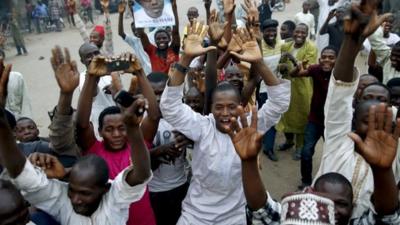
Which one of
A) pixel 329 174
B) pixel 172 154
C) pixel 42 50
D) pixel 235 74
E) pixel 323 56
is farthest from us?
pixel 42 50

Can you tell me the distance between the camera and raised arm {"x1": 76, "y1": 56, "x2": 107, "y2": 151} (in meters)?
2.74

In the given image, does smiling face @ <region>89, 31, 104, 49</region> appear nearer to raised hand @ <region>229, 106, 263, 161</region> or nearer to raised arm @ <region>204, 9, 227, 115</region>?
raised arm @ <region>204, 9, 227, 115</region>

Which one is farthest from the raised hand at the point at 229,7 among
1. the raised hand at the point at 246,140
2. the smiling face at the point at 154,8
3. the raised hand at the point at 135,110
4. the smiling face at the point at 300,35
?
the smiling face at the point at 300,35

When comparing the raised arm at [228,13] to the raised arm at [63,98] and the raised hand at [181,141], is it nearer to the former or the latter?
the raised hand at [181,141]

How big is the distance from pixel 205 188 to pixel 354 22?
1.37m

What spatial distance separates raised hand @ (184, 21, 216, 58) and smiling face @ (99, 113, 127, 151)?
2.13 feet

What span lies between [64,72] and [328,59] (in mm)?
3144

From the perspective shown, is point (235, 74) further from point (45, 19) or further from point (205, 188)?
point (45, 19)

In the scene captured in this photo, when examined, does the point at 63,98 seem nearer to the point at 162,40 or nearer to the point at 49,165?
the point at 49,165

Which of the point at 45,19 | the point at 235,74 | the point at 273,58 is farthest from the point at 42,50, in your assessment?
the point at 235,74

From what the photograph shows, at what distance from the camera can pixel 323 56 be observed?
Result: 16.3ft

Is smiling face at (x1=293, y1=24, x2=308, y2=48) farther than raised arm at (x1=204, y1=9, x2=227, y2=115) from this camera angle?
Yes

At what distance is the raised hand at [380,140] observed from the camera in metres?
1.95

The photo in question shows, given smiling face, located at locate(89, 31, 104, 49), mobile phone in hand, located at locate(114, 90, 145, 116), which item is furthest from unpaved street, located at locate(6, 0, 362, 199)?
mobile phone in hand, located at locate(114, 90, 145, 116)
